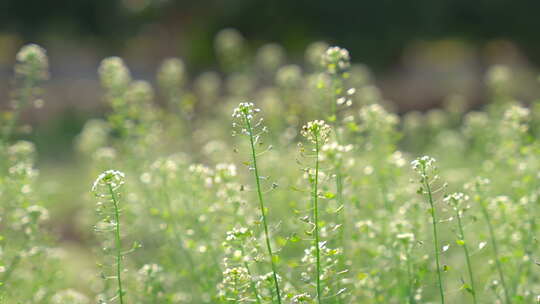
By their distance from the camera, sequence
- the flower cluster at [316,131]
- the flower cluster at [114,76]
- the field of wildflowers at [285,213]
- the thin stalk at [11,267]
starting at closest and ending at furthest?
the flower cluster at [316,131]
the field of wildflowers at [285,213]
the thin stalk at [11,267]
the flower cluster at [114,76]

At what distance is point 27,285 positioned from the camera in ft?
16.9

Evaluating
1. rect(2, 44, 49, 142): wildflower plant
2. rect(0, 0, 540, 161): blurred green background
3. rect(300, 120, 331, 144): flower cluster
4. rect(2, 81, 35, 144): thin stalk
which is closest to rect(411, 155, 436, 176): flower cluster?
rect(300, 120, 331, 144): flower cluster

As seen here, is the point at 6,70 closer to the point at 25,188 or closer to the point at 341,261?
the point at 25,188

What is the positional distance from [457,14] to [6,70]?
45.9ft

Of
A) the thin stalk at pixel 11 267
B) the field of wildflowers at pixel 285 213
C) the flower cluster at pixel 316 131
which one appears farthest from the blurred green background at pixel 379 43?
the flower cluster at pixel 316 131

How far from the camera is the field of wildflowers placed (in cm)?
357

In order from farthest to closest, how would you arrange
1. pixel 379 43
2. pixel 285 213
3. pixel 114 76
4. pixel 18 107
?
pixel 379 43 < pixel 285 213 < pixel 114 76 < pixel 18 107

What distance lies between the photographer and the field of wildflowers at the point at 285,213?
357 cm

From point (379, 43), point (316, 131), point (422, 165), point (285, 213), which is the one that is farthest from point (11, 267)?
point (379, 43)

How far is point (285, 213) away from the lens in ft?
19.9

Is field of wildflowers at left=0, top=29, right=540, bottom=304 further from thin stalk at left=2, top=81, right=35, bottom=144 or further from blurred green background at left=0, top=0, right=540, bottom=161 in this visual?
blurred green background at left=0, top=0, right=540, bottom=161

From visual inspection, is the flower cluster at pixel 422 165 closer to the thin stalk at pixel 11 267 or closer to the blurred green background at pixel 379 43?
the thin stalk at pixel 11 267

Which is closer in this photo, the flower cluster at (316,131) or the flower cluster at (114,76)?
the flower cluster at (316,131)

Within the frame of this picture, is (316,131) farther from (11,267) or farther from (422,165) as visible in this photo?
(11,267)
